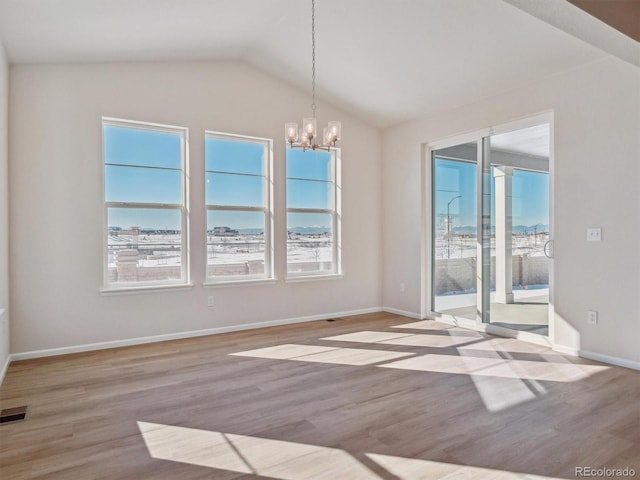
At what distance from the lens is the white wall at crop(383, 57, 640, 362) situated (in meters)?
3.59

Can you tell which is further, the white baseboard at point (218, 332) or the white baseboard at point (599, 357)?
the white baseboard at point (218, 332)

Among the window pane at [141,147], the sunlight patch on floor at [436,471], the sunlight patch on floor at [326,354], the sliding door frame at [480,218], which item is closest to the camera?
the sunlight patch on floor at [436,471]

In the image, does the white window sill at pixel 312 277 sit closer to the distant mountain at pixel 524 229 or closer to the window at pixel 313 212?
the window at pixel 313 212

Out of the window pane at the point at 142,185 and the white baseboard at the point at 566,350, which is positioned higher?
the window pane at the point at 142,185

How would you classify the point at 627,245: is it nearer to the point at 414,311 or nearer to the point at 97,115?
the point at 414,311

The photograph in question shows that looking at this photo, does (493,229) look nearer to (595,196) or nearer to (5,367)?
(595,196)

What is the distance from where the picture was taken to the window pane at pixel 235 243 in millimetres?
5055

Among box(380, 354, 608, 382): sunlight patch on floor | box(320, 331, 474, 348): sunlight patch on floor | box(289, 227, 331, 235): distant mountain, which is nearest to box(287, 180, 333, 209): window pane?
box(289, 227, 331, 235): distant mountain

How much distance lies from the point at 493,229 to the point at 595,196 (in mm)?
1215

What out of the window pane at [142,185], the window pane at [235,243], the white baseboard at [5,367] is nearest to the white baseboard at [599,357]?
the window pane at [235,243]

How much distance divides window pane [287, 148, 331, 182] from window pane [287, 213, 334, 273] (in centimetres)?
57

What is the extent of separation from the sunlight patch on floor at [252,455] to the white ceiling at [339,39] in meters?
3.37

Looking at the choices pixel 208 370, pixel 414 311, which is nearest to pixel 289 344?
pixel 208 370

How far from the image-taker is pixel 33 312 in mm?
4020
